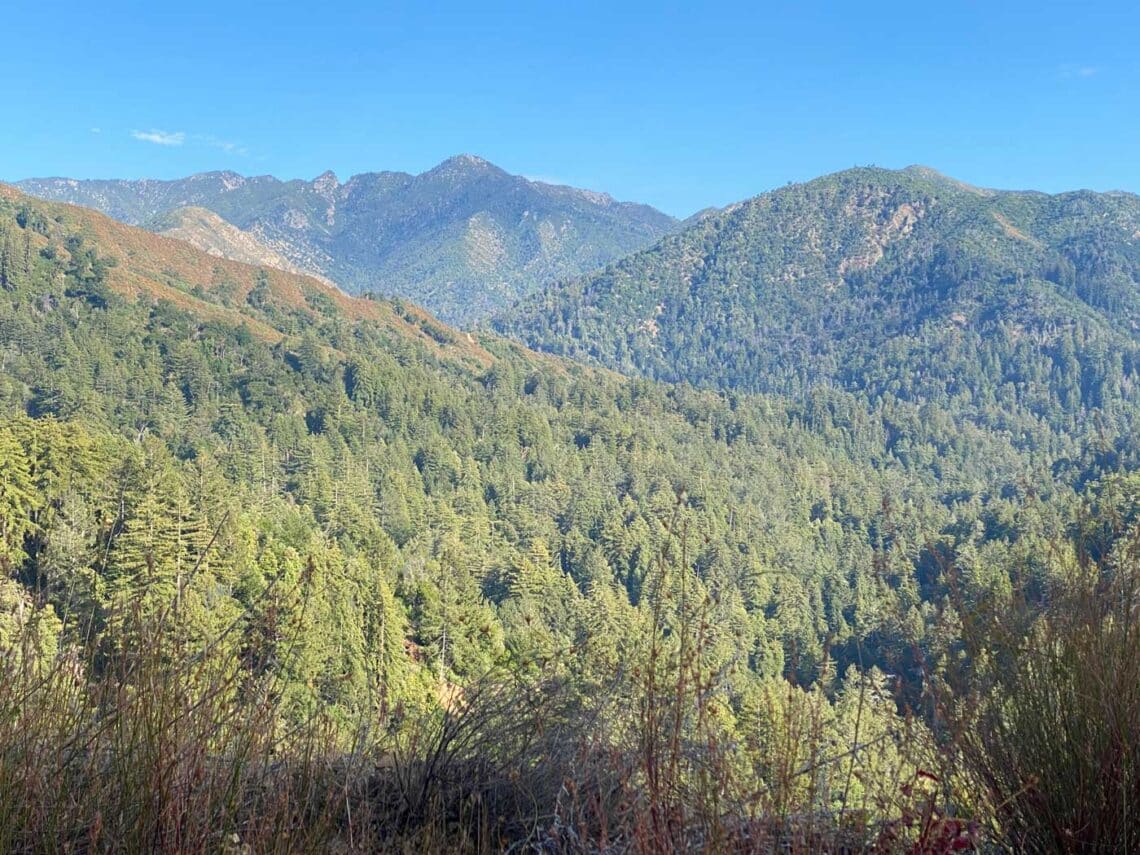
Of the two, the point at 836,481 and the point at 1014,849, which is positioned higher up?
the point at 1014,849

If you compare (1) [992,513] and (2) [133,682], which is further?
(1) [992,513]

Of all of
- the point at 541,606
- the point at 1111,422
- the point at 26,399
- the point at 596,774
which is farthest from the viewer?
the point at 1111,422

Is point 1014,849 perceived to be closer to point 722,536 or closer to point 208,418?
point 722,536

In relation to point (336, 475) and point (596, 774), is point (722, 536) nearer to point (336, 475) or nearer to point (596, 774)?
point (336, 475)

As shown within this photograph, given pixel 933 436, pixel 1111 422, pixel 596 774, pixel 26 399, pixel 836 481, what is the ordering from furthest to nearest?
pixel 1111 422 < pixel 933 436 < pixel 836 481 < pixel 26 399 < pixel 596 774

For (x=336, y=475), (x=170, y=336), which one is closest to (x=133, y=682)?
(x=336, y=475)

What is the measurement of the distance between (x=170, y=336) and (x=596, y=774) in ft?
260

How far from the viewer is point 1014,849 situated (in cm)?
227

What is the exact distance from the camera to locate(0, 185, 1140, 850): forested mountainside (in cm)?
227

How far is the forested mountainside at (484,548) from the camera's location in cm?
227

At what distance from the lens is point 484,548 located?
54.5m

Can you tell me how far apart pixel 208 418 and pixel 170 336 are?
12.5 meters

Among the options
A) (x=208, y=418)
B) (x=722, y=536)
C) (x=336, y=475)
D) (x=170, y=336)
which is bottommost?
(x=722, y=536)

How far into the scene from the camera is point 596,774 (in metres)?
2.72
